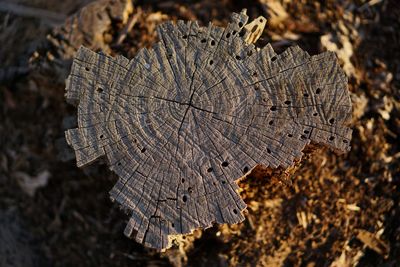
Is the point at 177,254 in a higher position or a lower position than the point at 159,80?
lower

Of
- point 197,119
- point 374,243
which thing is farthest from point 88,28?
point 374,243

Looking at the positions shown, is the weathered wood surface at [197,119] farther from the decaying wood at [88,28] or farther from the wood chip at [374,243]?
the wood chip at [374,243]

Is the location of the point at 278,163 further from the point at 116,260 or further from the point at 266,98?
the point at 116,260

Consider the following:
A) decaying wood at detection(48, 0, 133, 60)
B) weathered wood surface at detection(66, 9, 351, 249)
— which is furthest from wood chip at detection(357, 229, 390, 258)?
decaying wood at detection(48, 0, 133, 60)

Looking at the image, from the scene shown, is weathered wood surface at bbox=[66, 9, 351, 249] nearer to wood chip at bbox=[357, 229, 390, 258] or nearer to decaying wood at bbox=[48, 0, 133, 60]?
decaying wood at bbox=[48, 0, 133, 60]

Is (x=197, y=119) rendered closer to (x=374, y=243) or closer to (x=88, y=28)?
(x=88, y=28)

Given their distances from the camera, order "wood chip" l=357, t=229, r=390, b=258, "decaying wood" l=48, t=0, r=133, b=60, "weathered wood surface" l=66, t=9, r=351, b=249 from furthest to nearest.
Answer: "decaying wood" l=48, t=0, r=133, b=60
"wood chip" l=357, t=229, r=390, b=258
"weathered wood surface" l=66, t=9, r=351, b=249

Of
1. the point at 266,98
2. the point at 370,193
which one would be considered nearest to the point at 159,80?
the point at 266,98

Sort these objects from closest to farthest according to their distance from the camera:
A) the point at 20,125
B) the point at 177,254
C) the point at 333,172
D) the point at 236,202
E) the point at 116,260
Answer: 1. the point at 236,202
2. the point at 177,254
3. the point at 333,172
4. the point at 116,260
5. the point at 20,125
